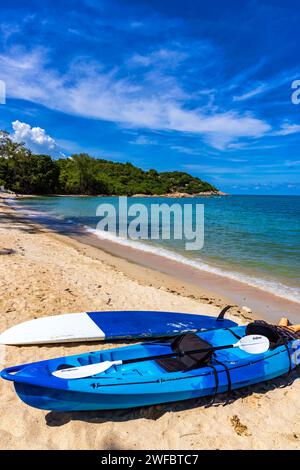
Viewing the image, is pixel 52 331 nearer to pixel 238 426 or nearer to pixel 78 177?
pixel 238 426

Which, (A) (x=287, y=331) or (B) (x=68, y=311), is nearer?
(A) (x=287, y=331)

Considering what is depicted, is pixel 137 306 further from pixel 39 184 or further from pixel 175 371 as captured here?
pixel 39 184

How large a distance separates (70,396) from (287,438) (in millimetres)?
2409

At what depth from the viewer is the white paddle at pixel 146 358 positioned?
11.2 ft

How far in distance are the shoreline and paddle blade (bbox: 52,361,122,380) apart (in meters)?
4.20

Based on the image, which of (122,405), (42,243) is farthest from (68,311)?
(42,243)

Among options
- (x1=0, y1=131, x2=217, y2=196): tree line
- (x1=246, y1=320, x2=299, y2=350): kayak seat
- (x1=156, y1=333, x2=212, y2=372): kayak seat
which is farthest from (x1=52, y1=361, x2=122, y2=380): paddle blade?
(x1=0, y1=131, x2=217, y2=196): tree line

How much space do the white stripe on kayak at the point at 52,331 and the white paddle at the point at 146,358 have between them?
1.43 metres

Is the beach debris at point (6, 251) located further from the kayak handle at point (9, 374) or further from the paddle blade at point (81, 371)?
the paddle blade at point (81, 371)
